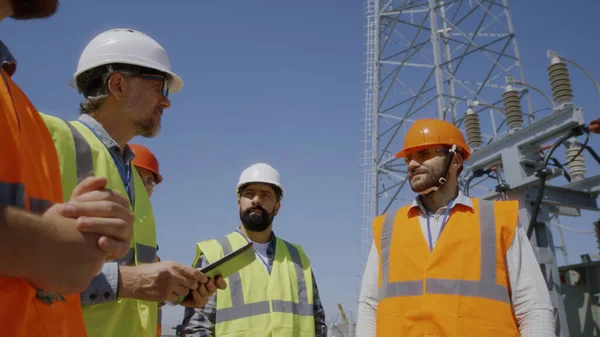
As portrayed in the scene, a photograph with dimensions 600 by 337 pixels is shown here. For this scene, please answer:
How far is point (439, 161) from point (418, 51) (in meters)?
11.1

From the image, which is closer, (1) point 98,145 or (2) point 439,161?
(1) point 98,145

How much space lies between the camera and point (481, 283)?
2.72 meters

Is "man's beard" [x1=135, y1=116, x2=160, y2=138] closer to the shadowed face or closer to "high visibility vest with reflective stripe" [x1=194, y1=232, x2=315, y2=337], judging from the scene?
"high visibility vest with reflective stripe" [x1=194, y1=232, x2=315, y2=337]

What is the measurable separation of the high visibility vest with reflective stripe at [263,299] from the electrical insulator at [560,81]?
10.8 feet

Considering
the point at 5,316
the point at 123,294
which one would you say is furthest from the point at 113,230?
the point at 123,294

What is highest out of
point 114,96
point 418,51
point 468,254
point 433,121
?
point 418,51

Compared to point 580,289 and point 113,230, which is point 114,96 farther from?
point 580,289

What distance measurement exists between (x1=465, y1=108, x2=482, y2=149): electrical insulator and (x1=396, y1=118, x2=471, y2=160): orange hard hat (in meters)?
3.08

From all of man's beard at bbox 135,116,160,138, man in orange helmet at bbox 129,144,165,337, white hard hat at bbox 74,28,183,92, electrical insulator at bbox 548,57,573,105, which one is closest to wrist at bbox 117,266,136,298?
man's beard at bbox 135,116,160,138

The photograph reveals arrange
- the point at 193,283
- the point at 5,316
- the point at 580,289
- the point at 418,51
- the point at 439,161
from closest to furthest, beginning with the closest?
the point at 5,316, the point at 193,283, the point at 439,161, the point at 580,289, the point at 418,51

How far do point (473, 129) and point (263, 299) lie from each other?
4.16 meters

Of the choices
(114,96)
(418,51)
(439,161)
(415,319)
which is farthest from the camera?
(418,51)

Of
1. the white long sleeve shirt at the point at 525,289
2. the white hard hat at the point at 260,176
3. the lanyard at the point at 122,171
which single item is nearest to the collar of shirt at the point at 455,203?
the white long sleeve shirt at the point at 525,289

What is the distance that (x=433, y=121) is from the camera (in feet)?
11.4
